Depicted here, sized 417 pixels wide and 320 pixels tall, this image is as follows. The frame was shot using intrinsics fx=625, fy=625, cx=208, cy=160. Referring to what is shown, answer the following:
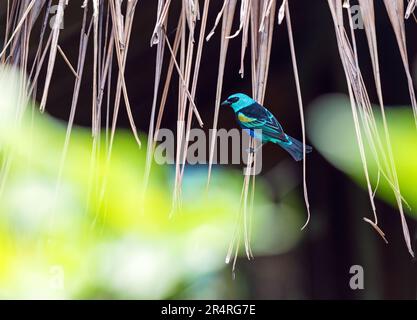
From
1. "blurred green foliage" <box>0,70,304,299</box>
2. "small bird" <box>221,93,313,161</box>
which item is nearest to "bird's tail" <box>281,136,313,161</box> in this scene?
"small bird" <box>221,93,313,161</box>

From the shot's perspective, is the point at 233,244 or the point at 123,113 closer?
the point at 233,244

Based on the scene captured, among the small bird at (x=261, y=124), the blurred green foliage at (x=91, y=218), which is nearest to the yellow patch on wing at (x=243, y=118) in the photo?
the small bird at (x=261, y=124)

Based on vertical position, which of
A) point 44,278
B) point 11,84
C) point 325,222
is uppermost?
point 11,84

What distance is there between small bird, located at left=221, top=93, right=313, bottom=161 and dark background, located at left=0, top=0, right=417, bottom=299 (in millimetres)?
22

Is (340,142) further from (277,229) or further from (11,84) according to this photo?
(11,84)

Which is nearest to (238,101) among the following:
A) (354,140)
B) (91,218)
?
(354,140)

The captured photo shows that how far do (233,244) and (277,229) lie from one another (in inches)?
4.5

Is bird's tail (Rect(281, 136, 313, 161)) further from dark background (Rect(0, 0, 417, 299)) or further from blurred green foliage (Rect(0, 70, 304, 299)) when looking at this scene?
blurred green foliage (Rect(0, 70, 304, 299))

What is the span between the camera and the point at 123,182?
130 cm

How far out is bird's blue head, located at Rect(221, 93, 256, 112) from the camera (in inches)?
50.8

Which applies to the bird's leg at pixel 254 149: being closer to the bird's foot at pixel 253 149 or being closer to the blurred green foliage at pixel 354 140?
the bird's foot at pixel 253 149

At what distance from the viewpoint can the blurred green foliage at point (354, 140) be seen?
1278 millimetres

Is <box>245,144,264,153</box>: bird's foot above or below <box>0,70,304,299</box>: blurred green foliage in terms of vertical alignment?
above

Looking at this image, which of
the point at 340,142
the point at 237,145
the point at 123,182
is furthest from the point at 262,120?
the point at 123,182
